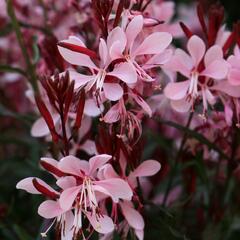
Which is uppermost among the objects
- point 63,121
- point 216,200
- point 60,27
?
point 63,121

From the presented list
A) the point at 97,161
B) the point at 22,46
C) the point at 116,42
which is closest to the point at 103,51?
the point at 116,42

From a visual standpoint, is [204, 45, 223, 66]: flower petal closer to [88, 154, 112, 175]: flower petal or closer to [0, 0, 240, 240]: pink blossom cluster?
[0, 0, 240, 240]: pink blossom cluster

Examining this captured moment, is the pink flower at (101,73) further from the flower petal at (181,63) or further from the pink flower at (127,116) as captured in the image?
the flower petal at (181,63)

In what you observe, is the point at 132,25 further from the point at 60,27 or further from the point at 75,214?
the point at 60,27

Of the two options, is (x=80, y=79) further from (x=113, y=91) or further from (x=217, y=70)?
(x=217, y=70)

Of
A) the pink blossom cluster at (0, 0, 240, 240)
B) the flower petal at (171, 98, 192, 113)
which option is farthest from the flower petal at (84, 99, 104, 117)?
the flower petal at (171, 98, 192, 113)

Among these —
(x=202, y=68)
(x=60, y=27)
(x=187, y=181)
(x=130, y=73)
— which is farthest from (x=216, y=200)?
(x=60, y=27)

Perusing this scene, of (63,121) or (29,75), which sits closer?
(63,121)
